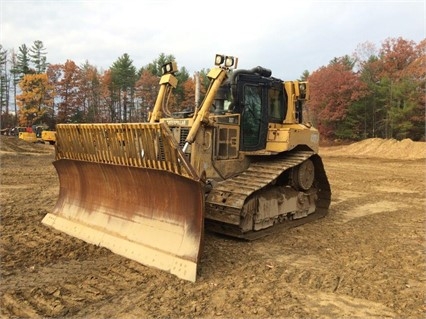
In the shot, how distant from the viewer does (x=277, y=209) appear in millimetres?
7336

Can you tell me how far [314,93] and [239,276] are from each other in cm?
3507

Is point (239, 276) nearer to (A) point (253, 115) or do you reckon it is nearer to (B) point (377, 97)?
(A) point (253, 115)

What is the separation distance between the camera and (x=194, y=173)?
5121 mm

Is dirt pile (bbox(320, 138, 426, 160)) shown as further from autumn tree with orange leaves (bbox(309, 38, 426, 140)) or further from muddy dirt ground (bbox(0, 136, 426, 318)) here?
muddy dirt ground (bbox(0, 136, 426, 318))

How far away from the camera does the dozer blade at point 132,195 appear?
517 centimetres

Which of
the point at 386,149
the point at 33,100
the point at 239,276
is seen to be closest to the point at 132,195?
the point at 239,276

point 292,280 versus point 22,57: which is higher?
point 22,57

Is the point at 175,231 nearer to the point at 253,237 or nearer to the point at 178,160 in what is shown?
the point at 178,160

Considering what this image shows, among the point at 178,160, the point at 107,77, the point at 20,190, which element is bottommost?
the point at 20,190

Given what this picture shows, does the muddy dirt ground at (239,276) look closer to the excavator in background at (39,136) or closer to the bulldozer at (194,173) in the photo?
the bulldozer at (194,173)

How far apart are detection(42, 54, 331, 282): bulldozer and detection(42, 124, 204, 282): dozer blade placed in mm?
15

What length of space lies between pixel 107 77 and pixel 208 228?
55.2 m

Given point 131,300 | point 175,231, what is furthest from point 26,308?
point 175,231

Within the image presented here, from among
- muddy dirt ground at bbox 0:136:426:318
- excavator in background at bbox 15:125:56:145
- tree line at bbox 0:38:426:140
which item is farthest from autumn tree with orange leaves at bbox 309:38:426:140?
muddy dirt ground at bbox 0:136:426:318
